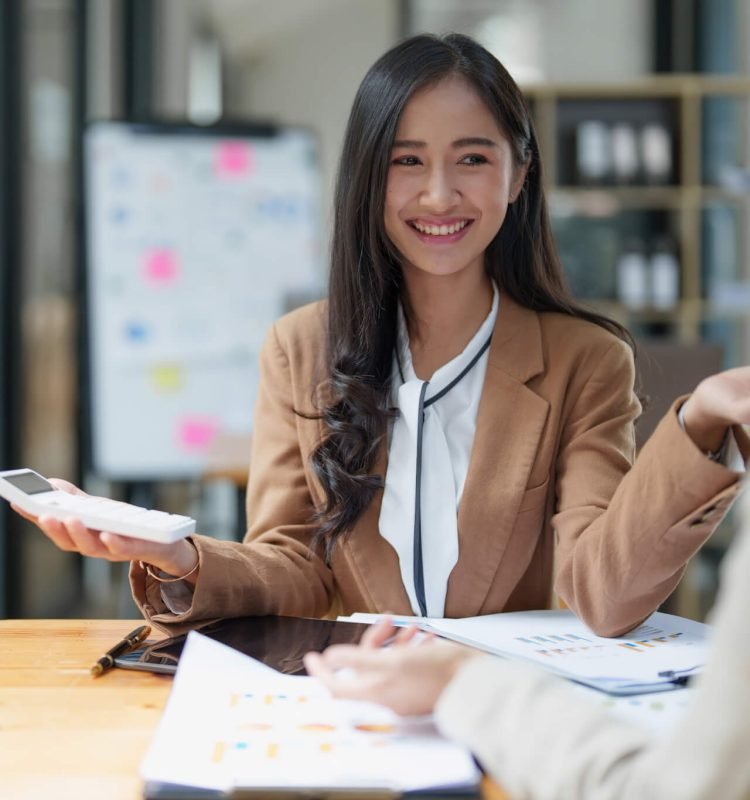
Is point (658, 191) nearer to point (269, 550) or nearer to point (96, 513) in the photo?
point (269, 550)

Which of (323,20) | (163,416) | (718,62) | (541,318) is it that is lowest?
(163,416)

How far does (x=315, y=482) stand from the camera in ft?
5.54

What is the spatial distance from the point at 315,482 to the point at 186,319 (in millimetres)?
2587

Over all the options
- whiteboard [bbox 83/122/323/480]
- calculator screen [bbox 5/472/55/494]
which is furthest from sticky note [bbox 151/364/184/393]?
calculator screen [bbox 5/472/55/494]

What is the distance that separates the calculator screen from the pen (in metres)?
0.20

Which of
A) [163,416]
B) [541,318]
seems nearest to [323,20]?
[163,416]

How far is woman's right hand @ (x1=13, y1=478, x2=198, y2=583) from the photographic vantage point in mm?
1231

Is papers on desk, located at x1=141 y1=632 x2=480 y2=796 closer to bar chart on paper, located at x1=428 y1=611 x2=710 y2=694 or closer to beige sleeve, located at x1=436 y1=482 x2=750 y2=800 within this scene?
beige sleeve, located at x1=436 y1=482 x2=750 y2=800

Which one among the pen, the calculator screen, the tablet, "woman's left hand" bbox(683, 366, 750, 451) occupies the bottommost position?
the pen

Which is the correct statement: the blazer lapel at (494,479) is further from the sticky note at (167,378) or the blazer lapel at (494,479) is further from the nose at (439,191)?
the sticky note at (167,378)

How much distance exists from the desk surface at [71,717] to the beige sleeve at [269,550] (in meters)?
0.12

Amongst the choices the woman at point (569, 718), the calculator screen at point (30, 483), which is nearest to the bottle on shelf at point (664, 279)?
the calculator screen at point (30, 483)

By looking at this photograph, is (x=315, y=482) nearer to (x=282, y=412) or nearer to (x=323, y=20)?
(x=282, y=412)

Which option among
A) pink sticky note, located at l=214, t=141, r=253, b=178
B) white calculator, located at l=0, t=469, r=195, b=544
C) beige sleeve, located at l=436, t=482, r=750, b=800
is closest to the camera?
beige sleeve, located at l=436, t=482, r=750, b=800
